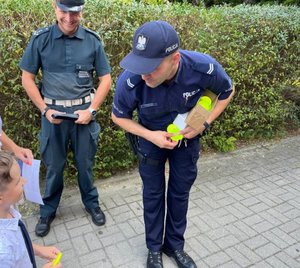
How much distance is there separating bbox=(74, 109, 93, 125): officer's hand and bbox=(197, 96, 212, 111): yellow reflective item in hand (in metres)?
1.07

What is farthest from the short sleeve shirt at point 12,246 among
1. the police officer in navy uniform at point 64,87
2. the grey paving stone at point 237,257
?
the grey paving stone at point 237,257

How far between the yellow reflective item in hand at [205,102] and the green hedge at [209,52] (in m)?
1.73

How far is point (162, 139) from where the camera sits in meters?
2.26

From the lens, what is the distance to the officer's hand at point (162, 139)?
2.25m

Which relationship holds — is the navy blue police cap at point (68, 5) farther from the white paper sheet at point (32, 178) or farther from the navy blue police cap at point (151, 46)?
the white paper sheet at point (32, 178)

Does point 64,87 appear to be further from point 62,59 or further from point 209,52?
point 209,52

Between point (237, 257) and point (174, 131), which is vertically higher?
point (174, 131)

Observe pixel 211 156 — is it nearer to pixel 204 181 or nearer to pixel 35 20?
pixel 204 181

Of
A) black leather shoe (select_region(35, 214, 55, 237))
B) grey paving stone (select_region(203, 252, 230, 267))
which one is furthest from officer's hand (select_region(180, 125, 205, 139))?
black leather shoe (select_region(35, 214, 55, 237))

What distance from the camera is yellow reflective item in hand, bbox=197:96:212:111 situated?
230 cm

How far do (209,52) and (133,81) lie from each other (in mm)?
2674

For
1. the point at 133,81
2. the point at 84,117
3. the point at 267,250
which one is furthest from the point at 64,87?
the point at 267,250

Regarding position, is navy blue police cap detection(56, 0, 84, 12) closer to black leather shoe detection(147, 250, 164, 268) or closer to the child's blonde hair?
the child's blonde hair

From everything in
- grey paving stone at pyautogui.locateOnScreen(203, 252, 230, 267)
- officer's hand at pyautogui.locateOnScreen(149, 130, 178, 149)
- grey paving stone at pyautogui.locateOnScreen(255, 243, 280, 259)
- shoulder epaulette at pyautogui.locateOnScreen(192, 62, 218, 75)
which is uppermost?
shoulder epaulette at pyautogui.locateOnScreen(192, 62, 218, 75)
